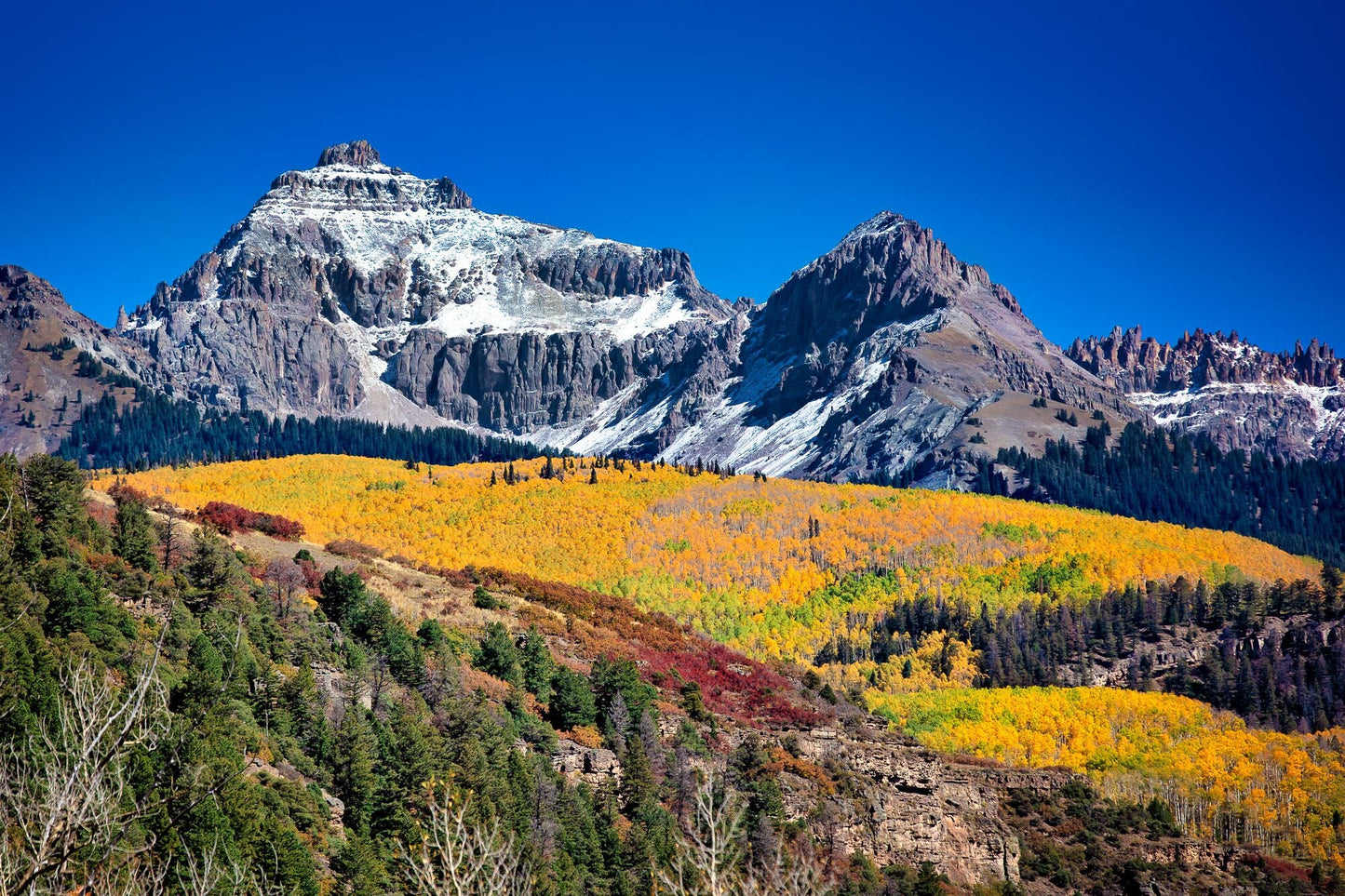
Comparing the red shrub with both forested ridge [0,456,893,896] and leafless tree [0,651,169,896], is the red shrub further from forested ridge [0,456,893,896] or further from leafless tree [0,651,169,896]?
leafless tree [0,651,169,896]

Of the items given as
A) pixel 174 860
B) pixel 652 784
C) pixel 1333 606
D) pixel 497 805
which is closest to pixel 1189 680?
pixel 1333 606

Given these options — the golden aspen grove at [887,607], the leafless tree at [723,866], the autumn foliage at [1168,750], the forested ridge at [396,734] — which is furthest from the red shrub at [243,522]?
the autumn foliage at [1168,750]

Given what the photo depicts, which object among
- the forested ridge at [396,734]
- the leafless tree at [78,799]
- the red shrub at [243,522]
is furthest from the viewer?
the red shrub at [243,522]

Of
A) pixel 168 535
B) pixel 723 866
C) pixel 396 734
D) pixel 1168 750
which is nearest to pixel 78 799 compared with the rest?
pixel 723 866

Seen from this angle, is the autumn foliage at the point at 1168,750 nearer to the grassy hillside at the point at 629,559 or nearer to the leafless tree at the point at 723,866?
the grassy hillside at the point at 629,559

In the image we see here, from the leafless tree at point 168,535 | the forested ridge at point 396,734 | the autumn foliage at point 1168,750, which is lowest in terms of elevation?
the autumn foliage at point 1168,750

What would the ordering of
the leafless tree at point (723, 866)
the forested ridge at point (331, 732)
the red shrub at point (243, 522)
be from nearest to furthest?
1. the leafless tree at point (723, 866)
2. the forested ridge at point (331, 732)
3. the red shrub at point (243, 522)

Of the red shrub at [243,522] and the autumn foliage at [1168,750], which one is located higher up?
the red shrub at [243,522]

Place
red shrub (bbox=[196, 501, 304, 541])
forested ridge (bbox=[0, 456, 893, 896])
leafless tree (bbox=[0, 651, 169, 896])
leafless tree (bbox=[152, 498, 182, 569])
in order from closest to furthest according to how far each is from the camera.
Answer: leafless tree (bbox=[0, 651, 169, 896])
forested ridge (bbox=[0, 456, 893, 896])
leafless tree (bbox=[152, 498, 182, 569])
red shrub (bbox=[196, 501, 304, 541])

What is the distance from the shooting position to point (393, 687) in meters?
63.4

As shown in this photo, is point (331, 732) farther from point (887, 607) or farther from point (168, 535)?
point (887, 607)

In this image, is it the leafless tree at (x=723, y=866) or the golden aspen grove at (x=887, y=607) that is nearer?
the leafless tree at (x=723, y=866)

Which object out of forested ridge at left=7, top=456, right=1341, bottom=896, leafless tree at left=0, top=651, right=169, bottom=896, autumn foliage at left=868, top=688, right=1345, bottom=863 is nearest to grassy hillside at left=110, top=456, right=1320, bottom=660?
autumn foliage at left=868, top=688, right=1345, bottom=863

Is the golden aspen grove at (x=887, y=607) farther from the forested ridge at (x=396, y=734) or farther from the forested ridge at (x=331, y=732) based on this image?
the forested ridge at (x=331, y=732)
